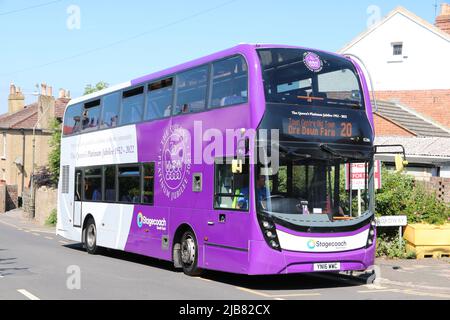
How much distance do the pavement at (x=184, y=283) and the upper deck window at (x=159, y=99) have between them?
11.4ft

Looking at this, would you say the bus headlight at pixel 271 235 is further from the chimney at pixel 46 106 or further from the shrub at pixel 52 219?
the chimney at pixel 46 106

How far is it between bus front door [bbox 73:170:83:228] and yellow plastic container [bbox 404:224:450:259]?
9147 mm

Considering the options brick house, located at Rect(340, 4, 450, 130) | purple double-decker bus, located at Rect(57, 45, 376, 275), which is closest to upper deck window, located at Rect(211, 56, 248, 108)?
purple double-decker bus, located at Rect(57, 45, 376, 275)

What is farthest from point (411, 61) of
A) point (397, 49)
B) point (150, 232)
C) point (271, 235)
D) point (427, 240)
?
point (271, 235)

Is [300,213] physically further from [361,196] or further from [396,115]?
[396,115]

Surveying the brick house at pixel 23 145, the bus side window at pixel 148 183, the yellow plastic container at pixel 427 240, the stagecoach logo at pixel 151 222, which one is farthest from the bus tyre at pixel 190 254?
the brick house at pixel 23 145

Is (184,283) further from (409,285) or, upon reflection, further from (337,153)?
(409,285)

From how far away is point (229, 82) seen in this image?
1240 centimetres

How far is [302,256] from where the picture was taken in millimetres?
11430

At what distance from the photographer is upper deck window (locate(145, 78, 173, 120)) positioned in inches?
574

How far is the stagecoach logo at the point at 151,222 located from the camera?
14484mm

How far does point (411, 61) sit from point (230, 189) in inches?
989

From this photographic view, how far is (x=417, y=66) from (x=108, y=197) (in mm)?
22025
